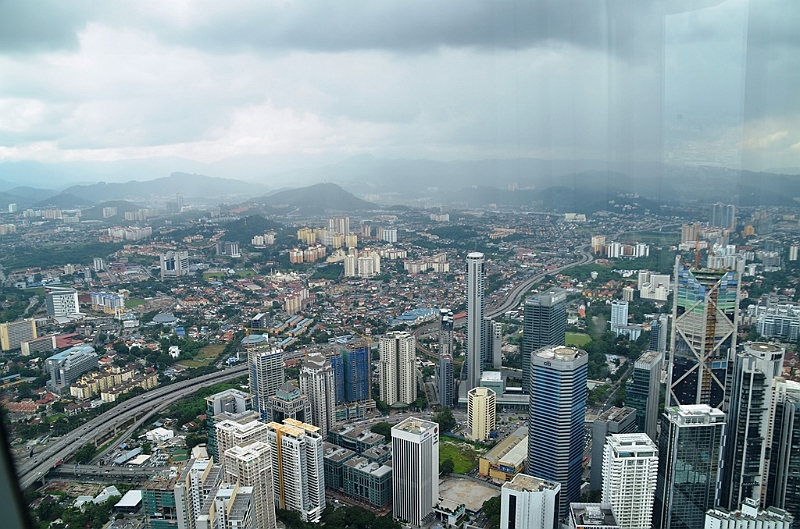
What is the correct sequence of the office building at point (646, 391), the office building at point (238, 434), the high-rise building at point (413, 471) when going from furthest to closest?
the office building at point (646, 391) → the high-rise building at point (413, 471) → the office building at point (238, 434)

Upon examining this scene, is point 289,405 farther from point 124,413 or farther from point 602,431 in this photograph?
point 602,431

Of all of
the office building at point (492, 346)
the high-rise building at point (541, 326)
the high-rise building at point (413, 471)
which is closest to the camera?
the high-rise building at point (413, 471)

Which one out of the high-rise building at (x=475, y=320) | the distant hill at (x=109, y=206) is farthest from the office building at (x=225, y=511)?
the distant hill at (x=109, y=206)

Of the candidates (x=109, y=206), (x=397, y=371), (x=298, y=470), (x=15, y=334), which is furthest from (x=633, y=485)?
(x=109, y=206)

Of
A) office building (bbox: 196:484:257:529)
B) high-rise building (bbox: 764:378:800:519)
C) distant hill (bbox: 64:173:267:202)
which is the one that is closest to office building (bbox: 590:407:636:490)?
high-rise building (bbox: 764:378:800:519)

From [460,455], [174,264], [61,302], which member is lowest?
[460,455]

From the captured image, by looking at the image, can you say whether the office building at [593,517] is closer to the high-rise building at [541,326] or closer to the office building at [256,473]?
the office building at [256,473]

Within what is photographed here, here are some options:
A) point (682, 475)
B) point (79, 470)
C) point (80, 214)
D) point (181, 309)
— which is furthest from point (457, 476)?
point (80, 214)
